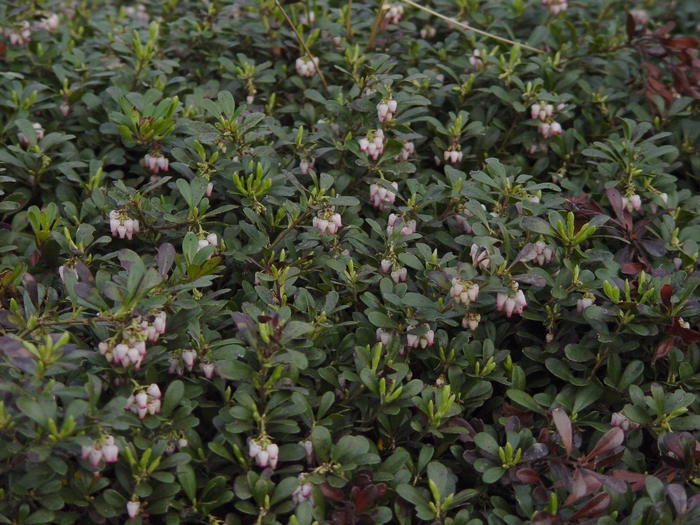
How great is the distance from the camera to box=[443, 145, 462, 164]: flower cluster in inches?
92.6

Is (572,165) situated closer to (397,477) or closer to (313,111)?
(313,111)

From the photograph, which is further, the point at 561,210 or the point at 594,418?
the point at 561,210

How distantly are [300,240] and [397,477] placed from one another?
72 centimetres

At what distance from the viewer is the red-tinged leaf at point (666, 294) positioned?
6.02ft

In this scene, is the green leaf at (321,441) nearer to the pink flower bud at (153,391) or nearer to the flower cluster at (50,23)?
the pink flower bud at (153,391)

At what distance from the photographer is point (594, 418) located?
73.9 inches

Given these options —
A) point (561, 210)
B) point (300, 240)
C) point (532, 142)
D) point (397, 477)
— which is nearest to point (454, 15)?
point (532, 142)

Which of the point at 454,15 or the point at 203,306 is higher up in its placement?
the point at 454,15

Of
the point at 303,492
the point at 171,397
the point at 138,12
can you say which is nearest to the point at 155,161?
the point at 171,397

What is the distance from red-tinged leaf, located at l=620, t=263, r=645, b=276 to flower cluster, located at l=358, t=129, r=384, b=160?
0.74 m

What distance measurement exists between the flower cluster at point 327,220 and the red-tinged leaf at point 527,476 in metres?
0.75

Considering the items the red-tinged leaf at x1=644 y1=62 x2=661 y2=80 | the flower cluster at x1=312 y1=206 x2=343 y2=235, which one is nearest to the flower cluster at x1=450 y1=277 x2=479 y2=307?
the flower cluster at x1=312 y1=206 x2=343 y2=235

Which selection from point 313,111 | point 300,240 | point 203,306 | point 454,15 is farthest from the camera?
point 454,15

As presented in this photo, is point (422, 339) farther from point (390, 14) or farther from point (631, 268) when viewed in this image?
point (390, 14)
